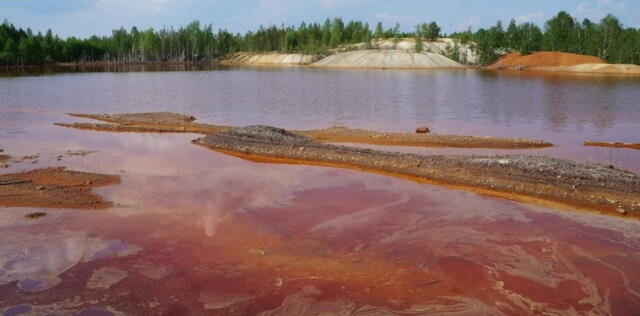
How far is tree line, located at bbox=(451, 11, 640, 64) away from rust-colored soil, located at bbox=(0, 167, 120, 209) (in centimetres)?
11310

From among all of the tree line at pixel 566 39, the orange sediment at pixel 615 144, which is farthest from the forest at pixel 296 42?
the orange sediment at pixel 615 144

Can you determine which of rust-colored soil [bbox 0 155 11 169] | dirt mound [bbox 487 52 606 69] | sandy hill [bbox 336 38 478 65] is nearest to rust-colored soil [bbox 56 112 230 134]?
rust-colored soil [bbox 0 155 11 169]

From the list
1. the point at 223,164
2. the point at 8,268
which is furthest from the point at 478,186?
the point at 8,268

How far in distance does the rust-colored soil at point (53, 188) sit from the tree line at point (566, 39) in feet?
371

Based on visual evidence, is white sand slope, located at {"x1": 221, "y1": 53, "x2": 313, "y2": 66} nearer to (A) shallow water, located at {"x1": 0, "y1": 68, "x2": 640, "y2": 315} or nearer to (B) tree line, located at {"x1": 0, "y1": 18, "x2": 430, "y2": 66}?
(B) tree line, located at {"x1": 0, "y1": 18, "x2": 430, "y2": 66}

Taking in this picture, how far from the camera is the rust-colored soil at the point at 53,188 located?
15.3 m

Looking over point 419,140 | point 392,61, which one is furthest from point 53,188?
point 392,61

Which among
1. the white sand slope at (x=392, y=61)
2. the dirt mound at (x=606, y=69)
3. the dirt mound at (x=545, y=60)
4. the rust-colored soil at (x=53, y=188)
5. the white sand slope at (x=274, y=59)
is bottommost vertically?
the rust-colored soil at (x=53, y=188)

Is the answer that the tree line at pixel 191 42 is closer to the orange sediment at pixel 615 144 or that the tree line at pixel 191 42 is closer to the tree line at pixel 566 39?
the tree line at pixel 566 39

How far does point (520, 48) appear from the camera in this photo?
131250 mm

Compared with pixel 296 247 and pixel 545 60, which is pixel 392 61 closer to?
pixel 545 60

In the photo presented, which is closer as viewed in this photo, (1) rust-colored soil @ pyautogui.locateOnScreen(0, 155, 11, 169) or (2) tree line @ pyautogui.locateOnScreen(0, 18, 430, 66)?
(1) rust-colored soil @ pyautogui.locateOnScreen(0, 155, 11, 169)

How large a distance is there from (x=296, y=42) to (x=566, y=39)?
9451cm

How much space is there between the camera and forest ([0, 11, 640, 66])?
11719 cm
